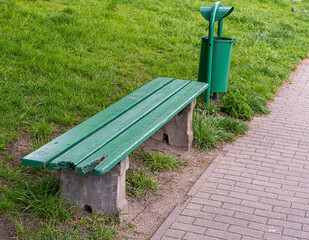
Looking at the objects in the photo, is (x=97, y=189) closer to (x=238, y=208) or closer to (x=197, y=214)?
(x=197, y=214)

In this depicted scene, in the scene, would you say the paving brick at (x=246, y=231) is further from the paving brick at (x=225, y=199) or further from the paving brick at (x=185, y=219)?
the paving brick at (x=225, y=199)

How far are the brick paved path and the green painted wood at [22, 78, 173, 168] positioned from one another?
99 centimetres

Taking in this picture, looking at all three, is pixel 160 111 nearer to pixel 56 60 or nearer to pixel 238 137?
pixel 238 137

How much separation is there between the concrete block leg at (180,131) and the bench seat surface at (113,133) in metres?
0.28

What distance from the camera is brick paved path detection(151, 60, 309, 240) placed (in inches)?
136

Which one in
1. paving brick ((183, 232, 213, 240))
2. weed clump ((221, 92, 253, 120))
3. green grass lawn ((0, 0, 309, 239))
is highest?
green grass lawn ((0, 0, 309, 239))

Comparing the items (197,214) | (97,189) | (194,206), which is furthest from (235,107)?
(97,189)

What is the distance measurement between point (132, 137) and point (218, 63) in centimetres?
301

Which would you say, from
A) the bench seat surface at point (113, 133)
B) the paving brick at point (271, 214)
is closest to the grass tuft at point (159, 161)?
the bench seat surface at point (113, 133)

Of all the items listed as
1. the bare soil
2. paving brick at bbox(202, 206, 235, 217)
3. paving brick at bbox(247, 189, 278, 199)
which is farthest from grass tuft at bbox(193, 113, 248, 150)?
paving brick at bbox(202, 206, 235, 217)

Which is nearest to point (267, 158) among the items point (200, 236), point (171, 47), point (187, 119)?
point (187, 119)

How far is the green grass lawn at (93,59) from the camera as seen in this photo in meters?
4.60

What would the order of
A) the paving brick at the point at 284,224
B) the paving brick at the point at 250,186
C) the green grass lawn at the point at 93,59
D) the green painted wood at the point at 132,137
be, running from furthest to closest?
the green grass lawn at the point at 93,59
the paving brick at the point at 250,186
the paving brick at the point at 284,224
the green painted wood at the point at 132,137

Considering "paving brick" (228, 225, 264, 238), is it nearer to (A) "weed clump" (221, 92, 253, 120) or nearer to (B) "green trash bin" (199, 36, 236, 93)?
(A) "weed clump" (221, 92, 253, 120)
